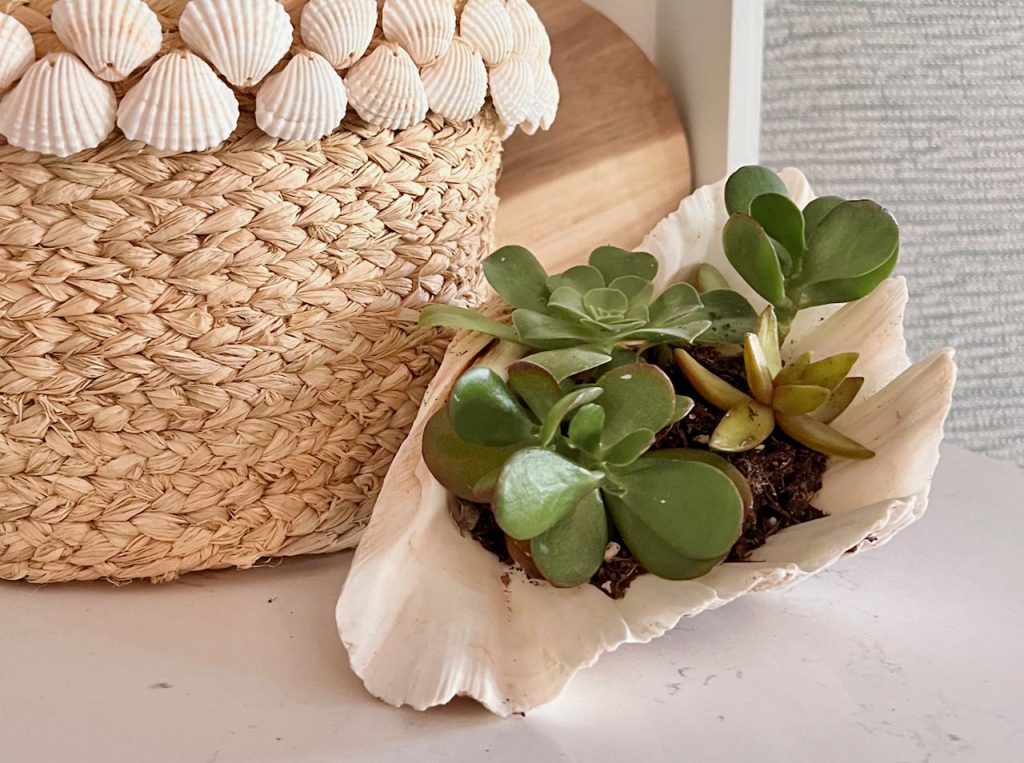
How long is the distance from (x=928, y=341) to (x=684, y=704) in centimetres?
55

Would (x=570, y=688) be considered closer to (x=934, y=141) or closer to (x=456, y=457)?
(x=456, y=457)

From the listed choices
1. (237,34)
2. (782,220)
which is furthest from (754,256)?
(237,34)

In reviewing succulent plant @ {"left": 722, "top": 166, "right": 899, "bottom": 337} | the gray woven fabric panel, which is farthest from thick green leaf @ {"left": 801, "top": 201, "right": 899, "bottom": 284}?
the gray woven fabric panel

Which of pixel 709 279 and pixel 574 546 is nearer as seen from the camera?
pixel 574 546

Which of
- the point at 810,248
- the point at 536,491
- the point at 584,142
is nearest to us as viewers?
the point at 536,491

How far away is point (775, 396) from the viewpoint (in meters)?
0.46

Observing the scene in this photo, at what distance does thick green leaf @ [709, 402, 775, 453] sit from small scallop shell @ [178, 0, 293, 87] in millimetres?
238

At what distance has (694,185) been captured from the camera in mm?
742

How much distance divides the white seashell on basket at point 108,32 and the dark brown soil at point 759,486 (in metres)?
0.23

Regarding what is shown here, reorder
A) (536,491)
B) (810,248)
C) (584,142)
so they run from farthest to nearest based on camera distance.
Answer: (584,142) < (810,248) < (536,491)

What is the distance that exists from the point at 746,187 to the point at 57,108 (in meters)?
0.31

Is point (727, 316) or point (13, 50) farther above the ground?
point (13, 50)

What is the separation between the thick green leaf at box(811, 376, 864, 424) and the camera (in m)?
0.47

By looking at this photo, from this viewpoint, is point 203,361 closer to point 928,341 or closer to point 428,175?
point 428,175
